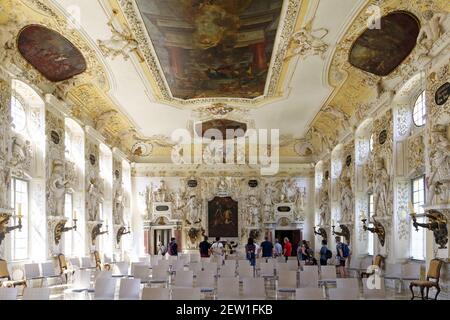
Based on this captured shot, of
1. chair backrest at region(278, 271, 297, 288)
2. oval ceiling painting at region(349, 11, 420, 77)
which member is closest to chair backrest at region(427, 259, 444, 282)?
chair backrest at region(278, 271, 297, 288)

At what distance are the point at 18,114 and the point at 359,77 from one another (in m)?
12.5

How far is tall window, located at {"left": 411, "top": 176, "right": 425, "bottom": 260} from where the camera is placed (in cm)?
1551

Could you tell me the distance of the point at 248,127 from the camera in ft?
92.8

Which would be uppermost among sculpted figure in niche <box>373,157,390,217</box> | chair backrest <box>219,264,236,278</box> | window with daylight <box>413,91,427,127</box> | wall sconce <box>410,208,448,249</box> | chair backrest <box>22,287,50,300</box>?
window with daylight <box>413,91,427,127</box>

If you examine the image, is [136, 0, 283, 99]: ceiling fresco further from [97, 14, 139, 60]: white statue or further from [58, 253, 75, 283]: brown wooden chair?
[58, 253, 75, 283]: brown wooden chair

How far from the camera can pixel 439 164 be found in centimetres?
1234

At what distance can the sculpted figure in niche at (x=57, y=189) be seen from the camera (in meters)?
17.7

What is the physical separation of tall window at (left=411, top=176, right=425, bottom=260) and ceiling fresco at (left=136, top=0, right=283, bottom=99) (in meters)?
6.68

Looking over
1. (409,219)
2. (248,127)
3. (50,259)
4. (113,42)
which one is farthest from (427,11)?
(248,127)

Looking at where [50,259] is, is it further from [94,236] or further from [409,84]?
[409,84]

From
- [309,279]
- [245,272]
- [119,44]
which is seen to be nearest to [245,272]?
[245,272]

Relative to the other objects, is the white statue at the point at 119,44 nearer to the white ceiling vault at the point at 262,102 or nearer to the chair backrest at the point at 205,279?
the white ceiling vault at the point at 262,102

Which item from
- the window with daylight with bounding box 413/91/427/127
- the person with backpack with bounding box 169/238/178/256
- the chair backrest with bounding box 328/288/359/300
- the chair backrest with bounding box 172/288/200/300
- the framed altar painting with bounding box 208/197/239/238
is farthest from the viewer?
the framed altar painting with bounding box 208/197/239/238
